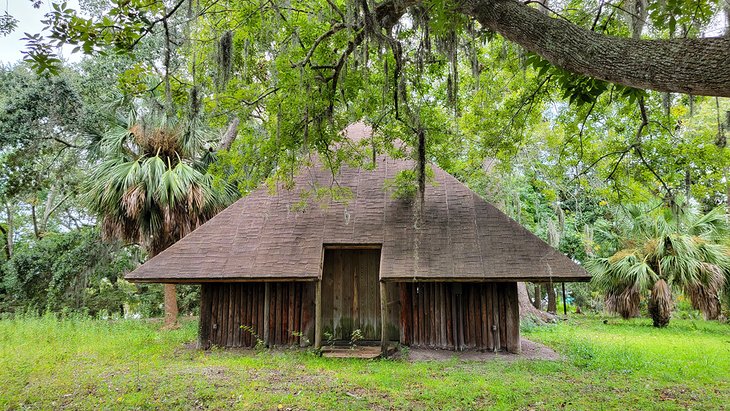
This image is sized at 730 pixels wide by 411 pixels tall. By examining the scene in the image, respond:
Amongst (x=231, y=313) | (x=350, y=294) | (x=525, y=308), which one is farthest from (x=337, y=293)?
(x=525, y=308)

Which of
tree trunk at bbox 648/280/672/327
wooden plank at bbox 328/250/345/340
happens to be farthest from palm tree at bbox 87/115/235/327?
tree trunk at bbox 648/280/672/327

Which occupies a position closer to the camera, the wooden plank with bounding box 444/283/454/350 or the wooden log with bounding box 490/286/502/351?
the wooden log with bounding box 490/286/502/351

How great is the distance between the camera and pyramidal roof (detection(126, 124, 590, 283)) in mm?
8688

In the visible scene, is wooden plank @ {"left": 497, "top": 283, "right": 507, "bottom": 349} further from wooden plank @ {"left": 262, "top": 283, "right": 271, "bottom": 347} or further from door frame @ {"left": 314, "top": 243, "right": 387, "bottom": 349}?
wooden plank @ {"left": 262, "top": 283, "right": 271, "bottom": 347}

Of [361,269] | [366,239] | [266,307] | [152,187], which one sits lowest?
[266,307]

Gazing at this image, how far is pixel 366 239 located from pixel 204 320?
153 inches

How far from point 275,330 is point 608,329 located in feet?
32.6

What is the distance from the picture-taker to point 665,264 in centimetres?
1283

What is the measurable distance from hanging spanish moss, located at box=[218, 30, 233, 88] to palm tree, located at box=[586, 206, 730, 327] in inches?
421

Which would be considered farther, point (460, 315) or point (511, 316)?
point (460, 315)

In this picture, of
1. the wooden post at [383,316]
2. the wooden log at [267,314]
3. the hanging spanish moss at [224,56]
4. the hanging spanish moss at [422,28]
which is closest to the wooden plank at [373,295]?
the wooden post at [383,316]

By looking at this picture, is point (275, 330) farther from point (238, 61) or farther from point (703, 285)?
point (703, 285)

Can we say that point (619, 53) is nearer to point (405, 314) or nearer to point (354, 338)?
point (405, 314)

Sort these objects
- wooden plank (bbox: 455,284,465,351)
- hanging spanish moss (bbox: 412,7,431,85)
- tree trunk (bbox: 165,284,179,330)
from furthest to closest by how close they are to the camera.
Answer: tree trunk (bbox: 165,284,179,330) → wooden plank (bbox: 455,284,465,351) → hanging spanish moss (bbox: 412,7,431,85)
